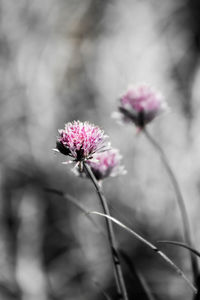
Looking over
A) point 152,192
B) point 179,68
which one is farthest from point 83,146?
point 179,68

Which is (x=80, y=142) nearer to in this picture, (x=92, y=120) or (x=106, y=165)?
(x=106, y=165)

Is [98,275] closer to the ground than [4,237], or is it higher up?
closer to the ground

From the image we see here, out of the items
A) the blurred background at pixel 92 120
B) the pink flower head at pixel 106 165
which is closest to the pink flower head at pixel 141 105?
the pink flower head at pixel 106 165

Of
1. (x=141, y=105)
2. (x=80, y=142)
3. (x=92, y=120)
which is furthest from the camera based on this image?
(x=92, y=120)

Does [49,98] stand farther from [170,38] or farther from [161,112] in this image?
[161,112]

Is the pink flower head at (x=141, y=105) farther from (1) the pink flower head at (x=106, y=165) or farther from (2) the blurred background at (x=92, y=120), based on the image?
(2) the blurred background at (x=92, y=120)

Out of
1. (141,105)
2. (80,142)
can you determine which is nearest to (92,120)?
(141,105)
